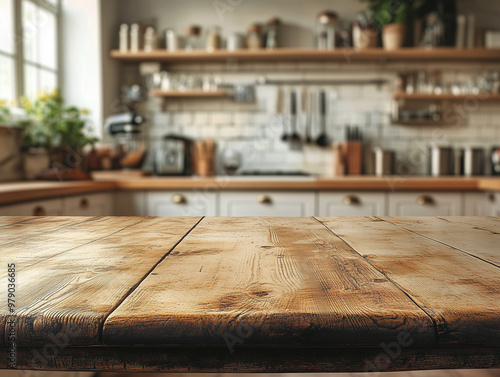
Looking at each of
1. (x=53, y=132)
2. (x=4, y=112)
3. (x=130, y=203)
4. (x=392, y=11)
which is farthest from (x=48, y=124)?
(x=392, y=11)

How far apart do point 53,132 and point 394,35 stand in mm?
2478

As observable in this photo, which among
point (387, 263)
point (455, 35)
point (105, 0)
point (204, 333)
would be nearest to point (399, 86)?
point (455, 35)

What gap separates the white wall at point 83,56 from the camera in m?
3.54

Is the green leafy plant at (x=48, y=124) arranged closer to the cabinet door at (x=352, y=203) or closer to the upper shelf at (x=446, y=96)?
the cabinet door at (x=352, y=203)

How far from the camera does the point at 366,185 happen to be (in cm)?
295

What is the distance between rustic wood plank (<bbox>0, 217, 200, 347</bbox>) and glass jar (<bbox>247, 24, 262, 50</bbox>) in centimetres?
279

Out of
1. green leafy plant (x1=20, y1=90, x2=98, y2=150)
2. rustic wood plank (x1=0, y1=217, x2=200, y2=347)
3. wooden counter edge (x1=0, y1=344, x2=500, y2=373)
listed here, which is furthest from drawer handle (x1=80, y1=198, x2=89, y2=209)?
wooden counter edge (x1=0, y1=344, x2=500, y2=373)

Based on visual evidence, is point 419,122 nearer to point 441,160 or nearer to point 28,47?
point 441,160

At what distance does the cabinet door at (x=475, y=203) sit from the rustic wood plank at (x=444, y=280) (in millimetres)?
2244

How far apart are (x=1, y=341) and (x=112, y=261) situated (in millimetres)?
240

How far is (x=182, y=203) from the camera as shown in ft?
9.97

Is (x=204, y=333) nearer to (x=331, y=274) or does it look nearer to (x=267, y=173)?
(x=331, y=274)

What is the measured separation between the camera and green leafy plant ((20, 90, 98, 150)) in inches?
117

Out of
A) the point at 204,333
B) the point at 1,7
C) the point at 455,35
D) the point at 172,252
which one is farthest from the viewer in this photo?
the point at 455,35
